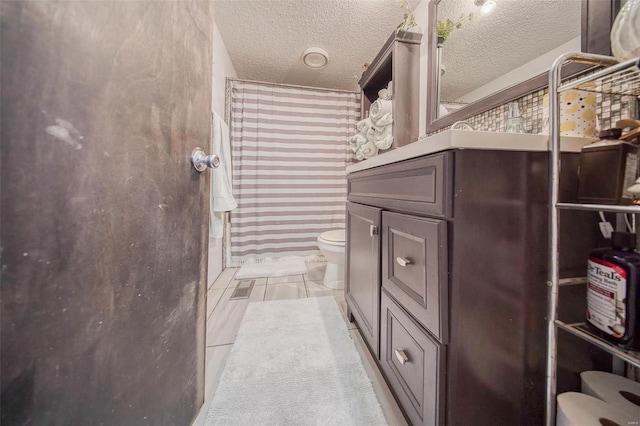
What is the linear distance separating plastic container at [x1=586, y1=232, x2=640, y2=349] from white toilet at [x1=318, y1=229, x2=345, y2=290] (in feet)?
3.81

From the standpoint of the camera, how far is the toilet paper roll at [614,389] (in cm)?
50

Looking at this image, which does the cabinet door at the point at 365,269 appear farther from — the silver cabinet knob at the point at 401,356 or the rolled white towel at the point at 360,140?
the rolled white towel at the point at 360,140

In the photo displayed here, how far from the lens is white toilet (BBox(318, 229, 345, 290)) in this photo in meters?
1.59

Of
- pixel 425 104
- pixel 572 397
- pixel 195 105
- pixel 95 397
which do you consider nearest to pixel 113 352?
pixel 95 397

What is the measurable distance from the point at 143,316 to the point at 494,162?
0.85 meters

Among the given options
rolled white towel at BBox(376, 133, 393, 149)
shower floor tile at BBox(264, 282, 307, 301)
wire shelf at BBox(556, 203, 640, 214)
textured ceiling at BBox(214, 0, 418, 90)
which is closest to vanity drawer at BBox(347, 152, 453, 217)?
wire shelf at BBox(556, 203, 640, 214)

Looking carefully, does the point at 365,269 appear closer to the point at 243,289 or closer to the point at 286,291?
the point at 286,291

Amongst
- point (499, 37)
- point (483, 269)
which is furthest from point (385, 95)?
point (483, 269)

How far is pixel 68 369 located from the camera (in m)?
0.35

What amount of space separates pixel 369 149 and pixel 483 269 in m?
1.12

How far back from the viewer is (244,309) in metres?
1.45

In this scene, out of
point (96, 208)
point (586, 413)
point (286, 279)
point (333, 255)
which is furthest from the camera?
point (286, 279)

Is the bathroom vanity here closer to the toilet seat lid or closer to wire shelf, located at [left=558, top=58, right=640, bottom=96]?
wire shelf, located at [left=558, top=58, right=640, bottom=96]

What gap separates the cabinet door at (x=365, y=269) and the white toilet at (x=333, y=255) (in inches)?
13.6
